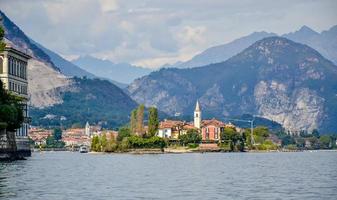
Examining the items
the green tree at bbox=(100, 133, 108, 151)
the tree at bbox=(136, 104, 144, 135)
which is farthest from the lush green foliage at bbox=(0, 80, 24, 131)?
the tree at bbox=(136, 104, 144, 135)

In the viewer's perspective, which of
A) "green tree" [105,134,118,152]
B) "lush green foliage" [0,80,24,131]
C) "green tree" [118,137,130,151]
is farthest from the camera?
"green tree" [118,137,130,151]

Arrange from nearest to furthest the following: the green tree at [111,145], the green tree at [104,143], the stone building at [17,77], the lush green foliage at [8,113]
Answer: the lush green foliage at [8,113] → the stone building at [17,77] → the green tree at [111,145] → the green tree at [104,143]

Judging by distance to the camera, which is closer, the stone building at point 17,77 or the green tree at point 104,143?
the stone building at point 17,77

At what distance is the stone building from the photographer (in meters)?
128

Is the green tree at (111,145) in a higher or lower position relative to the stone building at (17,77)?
lower

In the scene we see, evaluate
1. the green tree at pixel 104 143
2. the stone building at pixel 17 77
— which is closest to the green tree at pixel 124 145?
the green tree at pixel 104 143

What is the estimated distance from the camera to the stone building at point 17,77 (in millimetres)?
128500

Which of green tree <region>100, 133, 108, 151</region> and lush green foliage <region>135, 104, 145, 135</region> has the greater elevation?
lush green foliage <region>135, 104, 145, 135</region>

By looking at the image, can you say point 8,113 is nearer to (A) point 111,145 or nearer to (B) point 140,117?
(A) point 111,145

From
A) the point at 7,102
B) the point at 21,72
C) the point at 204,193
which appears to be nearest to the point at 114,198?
the point at 204,193

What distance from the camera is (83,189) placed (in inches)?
2199

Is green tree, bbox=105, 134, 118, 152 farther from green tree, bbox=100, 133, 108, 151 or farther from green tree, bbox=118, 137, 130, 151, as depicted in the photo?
green tree, bbox=118, 137, 130, 151

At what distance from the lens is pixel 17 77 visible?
137m

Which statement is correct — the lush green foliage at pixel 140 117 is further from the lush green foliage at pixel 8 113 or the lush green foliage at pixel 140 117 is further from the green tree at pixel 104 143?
the lush green foliage at pixel 8 113
